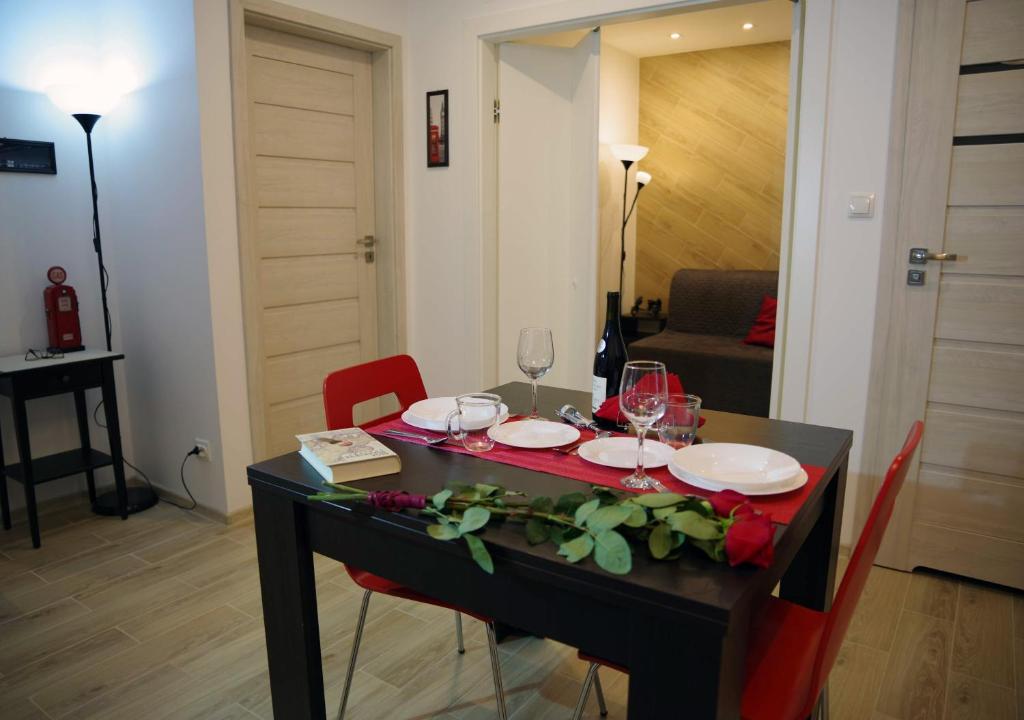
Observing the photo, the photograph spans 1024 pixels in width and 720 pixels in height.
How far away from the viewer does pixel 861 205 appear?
8.60ft

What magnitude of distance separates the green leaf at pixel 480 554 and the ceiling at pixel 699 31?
10.2 ft

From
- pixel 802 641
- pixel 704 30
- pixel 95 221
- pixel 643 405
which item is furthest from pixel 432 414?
pixel 704 30

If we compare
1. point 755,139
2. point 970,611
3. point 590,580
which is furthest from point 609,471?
point 755,139

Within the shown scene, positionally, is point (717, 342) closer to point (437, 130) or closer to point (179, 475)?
point (437, 130)

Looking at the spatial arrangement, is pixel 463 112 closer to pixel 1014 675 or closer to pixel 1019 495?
pixel 1019 495

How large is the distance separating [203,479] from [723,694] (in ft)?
8.86

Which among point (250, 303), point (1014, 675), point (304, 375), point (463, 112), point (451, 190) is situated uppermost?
point (463, 112)

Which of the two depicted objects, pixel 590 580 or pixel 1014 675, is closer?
pixel 590 580

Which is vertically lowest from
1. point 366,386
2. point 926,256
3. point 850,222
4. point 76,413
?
point 76,413

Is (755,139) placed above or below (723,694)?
above

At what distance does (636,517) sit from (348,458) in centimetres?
58

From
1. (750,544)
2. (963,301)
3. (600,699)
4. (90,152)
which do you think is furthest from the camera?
(90,152)

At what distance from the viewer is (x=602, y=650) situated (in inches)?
42.4

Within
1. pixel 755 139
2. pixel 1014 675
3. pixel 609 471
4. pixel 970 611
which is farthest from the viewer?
pixel 755 139
